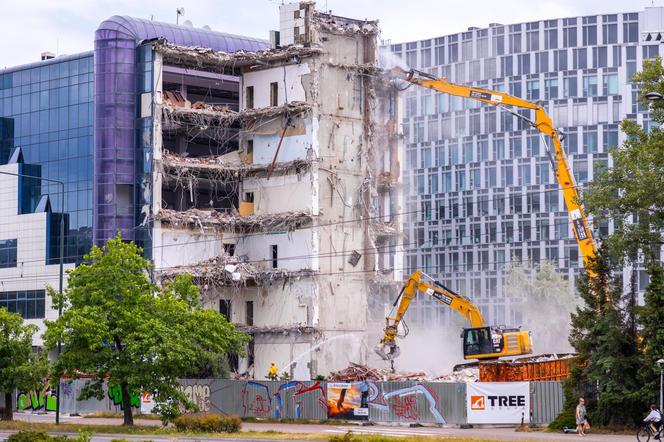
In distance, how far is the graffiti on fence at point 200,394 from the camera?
243 feet

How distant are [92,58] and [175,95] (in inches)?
278

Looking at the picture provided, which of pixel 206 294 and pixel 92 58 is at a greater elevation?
pixel 92 58

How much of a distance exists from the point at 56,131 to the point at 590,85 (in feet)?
239

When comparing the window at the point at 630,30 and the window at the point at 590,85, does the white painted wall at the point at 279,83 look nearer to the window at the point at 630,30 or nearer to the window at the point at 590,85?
the window at the point at 590,85

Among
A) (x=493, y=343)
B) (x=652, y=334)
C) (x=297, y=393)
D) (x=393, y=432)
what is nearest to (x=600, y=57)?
(x=493, y=343)

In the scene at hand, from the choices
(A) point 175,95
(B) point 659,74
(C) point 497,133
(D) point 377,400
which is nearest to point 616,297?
(B) point 659,74

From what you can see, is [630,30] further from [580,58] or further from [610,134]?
[610,134]

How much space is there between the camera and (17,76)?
104438 millimetres

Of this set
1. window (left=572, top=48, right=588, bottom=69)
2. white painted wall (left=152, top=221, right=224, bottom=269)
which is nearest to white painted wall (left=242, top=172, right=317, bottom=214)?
white painted wall (left=152, top=221, right=224, bottom=269)

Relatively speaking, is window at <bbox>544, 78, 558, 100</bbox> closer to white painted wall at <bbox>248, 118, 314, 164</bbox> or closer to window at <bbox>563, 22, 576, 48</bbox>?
window at <bbox>563, 22, 576, 48</bbox>

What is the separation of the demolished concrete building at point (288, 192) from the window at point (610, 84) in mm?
58316

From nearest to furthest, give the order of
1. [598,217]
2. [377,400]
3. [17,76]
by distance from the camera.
A: [598,217], [377,400], [17,76]

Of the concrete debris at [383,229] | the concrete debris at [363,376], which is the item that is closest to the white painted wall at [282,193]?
the concrete debris at [383,229]

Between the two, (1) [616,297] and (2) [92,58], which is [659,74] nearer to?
(1) [616,297]
